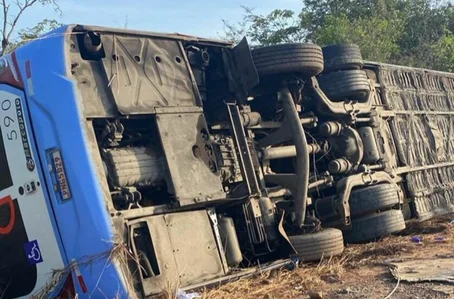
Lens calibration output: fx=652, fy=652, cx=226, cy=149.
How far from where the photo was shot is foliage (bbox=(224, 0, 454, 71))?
1772 cm

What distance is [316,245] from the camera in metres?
5.54

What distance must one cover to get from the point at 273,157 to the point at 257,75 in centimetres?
84

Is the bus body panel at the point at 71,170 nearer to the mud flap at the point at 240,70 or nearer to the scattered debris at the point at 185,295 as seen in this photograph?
the scattered debris at the point at 185,295

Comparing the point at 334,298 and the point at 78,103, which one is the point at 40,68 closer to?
the point at 78,103

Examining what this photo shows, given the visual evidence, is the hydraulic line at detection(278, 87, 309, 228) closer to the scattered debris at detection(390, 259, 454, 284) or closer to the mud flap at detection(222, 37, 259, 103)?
the mud flap at detection(222, 37, 259, 103)

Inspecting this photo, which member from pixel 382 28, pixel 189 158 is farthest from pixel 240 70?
pixel 382 28

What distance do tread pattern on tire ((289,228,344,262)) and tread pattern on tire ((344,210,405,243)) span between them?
0.90m

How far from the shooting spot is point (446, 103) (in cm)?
952

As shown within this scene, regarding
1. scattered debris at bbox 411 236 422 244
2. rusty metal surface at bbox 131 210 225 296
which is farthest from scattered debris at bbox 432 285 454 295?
scattered debris at bbox 411 236 422 244

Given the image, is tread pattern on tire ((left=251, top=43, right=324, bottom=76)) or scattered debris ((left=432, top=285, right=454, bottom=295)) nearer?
scattered debris ((left=432, top=285, right=454, bottom=295))

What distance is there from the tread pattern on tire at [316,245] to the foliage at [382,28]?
40.6 ft

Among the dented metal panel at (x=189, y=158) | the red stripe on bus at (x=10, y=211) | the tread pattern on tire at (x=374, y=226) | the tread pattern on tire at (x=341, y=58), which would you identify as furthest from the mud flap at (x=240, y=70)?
the red stripe on bus at (x=10, y=211)

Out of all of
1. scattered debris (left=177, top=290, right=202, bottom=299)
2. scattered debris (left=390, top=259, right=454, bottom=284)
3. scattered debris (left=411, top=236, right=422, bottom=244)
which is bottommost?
scattered debris (left=411, top=236, right=422, bottom=244)

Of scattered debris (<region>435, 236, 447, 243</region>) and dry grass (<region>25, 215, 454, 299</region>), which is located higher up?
→ dry grass (<region>25, 215, 454, 299</region>)
